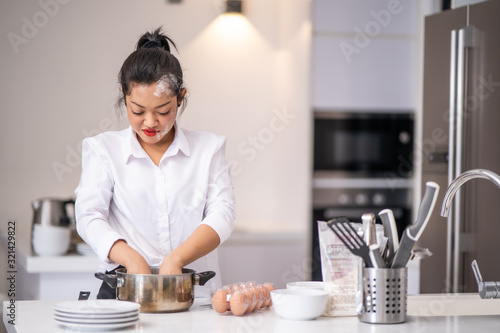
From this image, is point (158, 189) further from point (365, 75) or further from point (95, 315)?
point (365, 75)

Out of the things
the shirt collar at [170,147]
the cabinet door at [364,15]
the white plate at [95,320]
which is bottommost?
the white plate at [95,320]

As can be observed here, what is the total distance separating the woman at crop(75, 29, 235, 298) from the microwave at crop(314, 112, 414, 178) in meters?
1.85

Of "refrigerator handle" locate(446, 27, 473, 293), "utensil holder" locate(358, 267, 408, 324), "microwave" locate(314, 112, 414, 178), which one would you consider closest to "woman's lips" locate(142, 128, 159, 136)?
"utensil holder" locate(358, 267, 408, 324)

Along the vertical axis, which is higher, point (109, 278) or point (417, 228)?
point (417, 228)

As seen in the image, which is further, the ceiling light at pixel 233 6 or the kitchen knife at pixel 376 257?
the ceiling light at pixel 233 6

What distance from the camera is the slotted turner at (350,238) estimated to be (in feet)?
4.57

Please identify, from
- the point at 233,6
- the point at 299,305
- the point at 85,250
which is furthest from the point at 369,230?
the point at 233,6

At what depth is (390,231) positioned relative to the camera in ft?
4.61

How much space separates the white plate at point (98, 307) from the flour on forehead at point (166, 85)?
1.83 feet

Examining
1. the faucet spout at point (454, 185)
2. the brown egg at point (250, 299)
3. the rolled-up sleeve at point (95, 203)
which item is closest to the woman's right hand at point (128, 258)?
the rolled-up sleeve at point (95, 203)

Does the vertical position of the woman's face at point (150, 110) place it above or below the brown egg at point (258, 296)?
above

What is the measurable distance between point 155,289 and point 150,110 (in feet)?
1.58

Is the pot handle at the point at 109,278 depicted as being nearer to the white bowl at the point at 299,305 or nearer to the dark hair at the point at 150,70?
the white bowl at the point at 299,305

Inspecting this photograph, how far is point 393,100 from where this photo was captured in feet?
12.2
